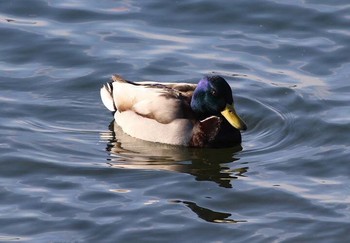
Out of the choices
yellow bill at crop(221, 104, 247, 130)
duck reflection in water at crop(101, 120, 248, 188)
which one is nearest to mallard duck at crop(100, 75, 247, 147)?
yellow bill at crop(221, 104, 247, 130)

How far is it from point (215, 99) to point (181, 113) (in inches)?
19.2

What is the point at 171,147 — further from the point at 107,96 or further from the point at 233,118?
the point at 107,96

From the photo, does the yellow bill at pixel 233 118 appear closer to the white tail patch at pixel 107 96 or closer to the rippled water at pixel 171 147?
the rippled water at pixel 171 147

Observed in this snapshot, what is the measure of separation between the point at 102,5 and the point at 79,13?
567mm

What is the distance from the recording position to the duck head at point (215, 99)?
1509cm

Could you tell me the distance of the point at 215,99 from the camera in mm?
15211

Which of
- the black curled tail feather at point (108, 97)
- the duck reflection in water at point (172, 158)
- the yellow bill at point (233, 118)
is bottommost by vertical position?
the duck reflection in water at point (172, 158)

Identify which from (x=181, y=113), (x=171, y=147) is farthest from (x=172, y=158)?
(x=181, y=113)

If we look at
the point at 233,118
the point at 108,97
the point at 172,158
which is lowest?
the point at 172,158

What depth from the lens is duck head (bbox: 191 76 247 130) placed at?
49.5 feet

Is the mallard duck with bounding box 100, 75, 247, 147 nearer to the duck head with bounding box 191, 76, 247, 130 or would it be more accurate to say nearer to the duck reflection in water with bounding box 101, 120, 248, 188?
the duck head with bounding box 191, 76, 247, 130

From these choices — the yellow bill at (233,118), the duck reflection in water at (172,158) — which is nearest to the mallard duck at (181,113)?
the yellow bill at (233,118)

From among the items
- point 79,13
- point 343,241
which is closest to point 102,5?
point 79,13

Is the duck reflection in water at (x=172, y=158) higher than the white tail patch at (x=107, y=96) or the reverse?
the reverse
